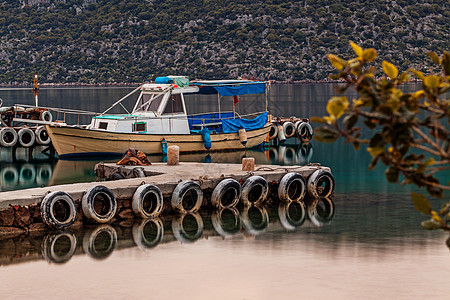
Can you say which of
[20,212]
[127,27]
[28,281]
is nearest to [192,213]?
[20,212]

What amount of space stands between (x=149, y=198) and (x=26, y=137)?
20.4m

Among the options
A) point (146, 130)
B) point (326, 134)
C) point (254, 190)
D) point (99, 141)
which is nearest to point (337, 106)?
point (326, 134)

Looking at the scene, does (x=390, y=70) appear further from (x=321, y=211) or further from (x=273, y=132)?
(x=273, y=132)

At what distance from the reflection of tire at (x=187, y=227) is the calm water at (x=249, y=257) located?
2cm

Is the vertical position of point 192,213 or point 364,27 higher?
point 364,27

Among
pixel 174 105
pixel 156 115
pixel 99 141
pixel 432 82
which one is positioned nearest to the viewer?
pixel 432 82

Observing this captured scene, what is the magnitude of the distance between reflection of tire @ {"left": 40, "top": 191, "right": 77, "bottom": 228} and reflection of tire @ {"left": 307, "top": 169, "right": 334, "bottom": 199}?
23.5 ft

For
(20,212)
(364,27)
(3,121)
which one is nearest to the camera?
(20,212)

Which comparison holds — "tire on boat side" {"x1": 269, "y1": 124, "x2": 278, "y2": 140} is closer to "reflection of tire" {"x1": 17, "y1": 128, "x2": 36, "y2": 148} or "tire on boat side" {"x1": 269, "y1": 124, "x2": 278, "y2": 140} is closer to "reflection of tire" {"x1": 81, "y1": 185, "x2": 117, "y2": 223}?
"reflection of tire" {"x1": 17, "y1": 128, "x2": 36, "y2": 148}

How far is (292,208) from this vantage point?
74.5 feet

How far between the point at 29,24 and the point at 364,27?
253ft

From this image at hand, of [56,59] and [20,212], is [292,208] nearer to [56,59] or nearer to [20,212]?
[20,212]

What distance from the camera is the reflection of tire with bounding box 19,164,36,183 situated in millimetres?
31209

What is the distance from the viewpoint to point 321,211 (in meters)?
22.5
